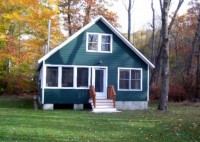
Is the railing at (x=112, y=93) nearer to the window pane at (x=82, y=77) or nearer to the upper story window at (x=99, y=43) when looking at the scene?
the window pane at (x=82, y=77)

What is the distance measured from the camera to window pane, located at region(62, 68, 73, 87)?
21.3 meters

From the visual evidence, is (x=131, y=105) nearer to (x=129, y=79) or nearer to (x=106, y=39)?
(x=129, y=79)

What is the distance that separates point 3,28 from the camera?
28031 mm

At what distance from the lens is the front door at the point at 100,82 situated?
22047 mm

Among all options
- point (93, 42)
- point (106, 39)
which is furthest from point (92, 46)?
point (106, 39)

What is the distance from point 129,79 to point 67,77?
4400 mm

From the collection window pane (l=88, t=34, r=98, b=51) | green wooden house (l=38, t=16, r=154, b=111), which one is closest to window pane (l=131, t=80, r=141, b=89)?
green wooden house (l=38, t=16, r=154, b=111)

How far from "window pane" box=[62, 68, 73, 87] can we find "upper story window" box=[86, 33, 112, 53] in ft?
6.22

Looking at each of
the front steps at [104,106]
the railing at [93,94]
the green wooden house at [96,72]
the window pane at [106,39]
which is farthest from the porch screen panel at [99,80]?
the window pane at [106,39]

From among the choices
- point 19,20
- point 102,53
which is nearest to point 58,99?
point 102,53

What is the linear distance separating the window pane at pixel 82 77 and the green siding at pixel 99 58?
0.46 metres

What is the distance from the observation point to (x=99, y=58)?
21984mm

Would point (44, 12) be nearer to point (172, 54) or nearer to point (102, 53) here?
point (102, 53)

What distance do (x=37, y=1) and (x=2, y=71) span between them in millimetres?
7696
